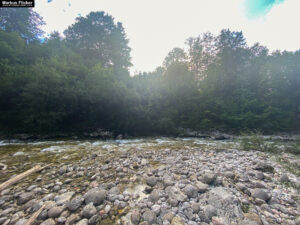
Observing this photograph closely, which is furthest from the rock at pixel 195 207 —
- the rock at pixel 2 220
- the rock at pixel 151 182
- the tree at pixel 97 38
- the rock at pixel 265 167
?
the tree at pixel 97 38

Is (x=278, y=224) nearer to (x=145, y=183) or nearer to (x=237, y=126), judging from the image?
(x=145, y=183)

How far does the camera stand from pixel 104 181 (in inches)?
73.7

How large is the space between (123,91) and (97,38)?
12090mm

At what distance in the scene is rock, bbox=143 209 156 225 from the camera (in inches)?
43.4

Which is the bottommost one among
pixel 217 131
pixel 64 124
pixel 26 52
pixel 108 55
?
pixel 217 131

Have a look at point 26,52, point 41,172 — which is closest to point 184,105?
point 41,172

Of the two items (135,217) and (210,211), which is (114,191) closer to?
(135,217)

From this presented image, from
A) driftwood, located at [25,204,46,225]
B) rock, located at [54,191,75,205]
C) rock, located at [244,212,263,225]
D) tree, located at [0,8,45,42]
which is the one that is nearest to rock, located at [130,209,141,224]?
rock, located at [54,191,75,205]

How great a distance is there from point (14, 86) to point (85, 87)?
3733 mm

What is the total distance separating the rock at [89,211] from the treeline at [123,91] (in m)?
6.55

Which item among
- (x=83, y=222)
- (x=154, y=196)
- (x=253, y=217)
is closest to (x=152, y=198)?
(x=154, y=196)

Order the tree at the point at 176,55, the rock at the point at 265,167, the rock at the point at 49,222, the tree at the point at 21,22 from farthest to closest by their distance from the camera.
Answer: the tree at the point at 176,55 < the tree at the point at 21,22 < the rock at the point at 265,167 < the rock at the point at 49,222

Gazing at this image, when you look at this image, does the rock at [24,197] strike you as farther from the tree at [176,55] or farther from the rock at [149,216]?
the tree at [176,55]

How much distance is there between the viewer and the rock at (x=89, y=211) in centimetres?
116
